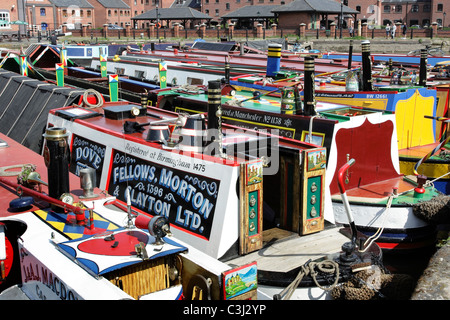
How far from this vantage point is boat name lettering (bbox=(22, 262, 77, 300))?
590 cm

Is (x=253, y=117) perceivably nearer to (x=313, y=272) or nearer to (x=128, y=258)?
(x=313, y=272)

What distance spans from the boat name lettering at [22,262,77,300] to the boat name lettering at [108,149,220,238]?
195 cm

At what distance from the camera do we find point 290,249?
8.41 m

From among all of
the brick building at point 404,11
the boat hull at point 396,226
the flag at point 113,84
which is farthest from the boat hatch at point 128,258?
the brick building at point 404,11

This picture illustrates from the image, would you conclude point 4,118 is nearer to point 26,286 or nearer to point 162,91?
point 162,91

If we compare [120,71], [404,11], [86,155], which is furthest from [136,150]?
[404,11]

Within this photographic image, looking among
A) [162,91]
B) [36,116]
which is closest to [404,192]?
[162,91]

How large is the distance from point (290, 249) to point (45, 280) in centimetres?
375

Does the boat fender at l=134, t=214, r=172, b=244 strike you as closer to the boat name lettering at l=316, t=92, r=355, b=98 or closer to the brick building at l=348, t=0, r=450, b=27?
the boat name lettering at l=316, t=92, r=355, b=98

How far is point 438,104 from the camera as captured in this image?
1631cm

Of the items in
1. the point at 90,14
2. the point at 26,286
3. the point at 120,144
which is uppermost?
the point at 90,14

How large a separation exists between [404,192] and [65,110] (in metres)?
7.58

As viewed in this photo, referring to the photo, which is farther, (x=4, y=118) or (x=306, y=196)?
(x=4, y=118)

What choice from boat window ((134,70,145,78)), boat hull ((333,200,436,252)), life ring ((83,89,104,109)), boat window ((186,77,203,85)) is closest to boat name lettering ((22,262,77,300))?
life ring ((83,89,104,109))
